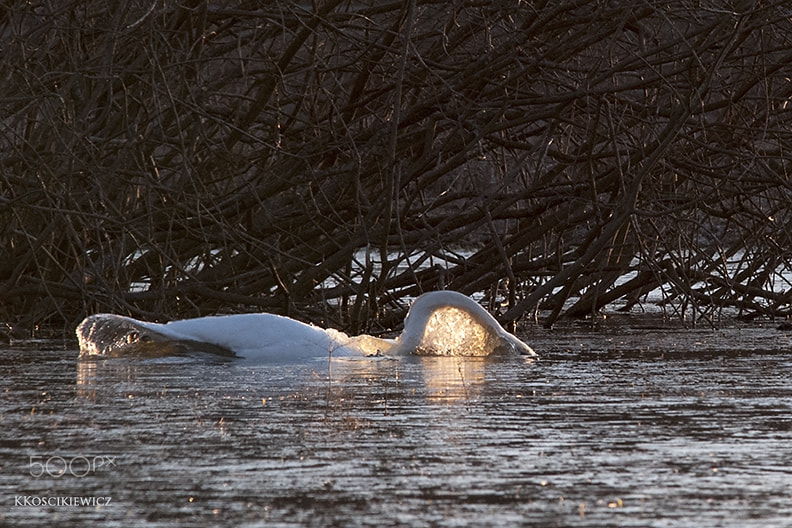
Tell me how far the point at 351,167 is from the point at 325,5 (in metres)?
0.96

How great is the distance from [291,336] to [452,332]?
2.66ft

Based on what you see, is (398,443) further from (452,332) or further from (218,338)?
(452,332)

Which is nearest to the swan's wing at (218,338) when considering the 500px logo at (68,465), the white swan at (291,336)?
the white swan at (291,336)

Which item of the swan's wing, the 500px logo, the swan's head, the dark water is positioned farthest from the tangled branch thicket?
the 500px logo

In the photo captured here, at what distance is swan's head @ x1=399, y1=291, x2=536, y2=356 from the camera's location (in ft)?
25.1

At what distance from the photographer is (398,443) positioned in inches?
176

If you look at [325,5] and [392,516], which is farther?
[325,5]

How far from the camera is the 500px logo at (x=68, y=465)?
396 centimetres

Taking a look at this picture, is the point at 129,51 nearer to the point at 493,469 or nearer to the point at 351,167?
the point at 351,167

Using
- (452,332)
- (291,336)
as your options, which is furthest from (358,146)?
(291,336)

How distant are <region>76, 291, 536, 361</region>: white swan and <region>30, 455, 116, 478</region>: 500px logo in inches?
119

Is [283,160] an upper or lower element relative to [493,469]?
upper

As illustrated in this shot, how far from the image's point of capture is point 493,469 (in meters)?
4.00

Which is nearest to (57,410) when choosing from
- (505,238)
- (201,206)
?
(201,206)
